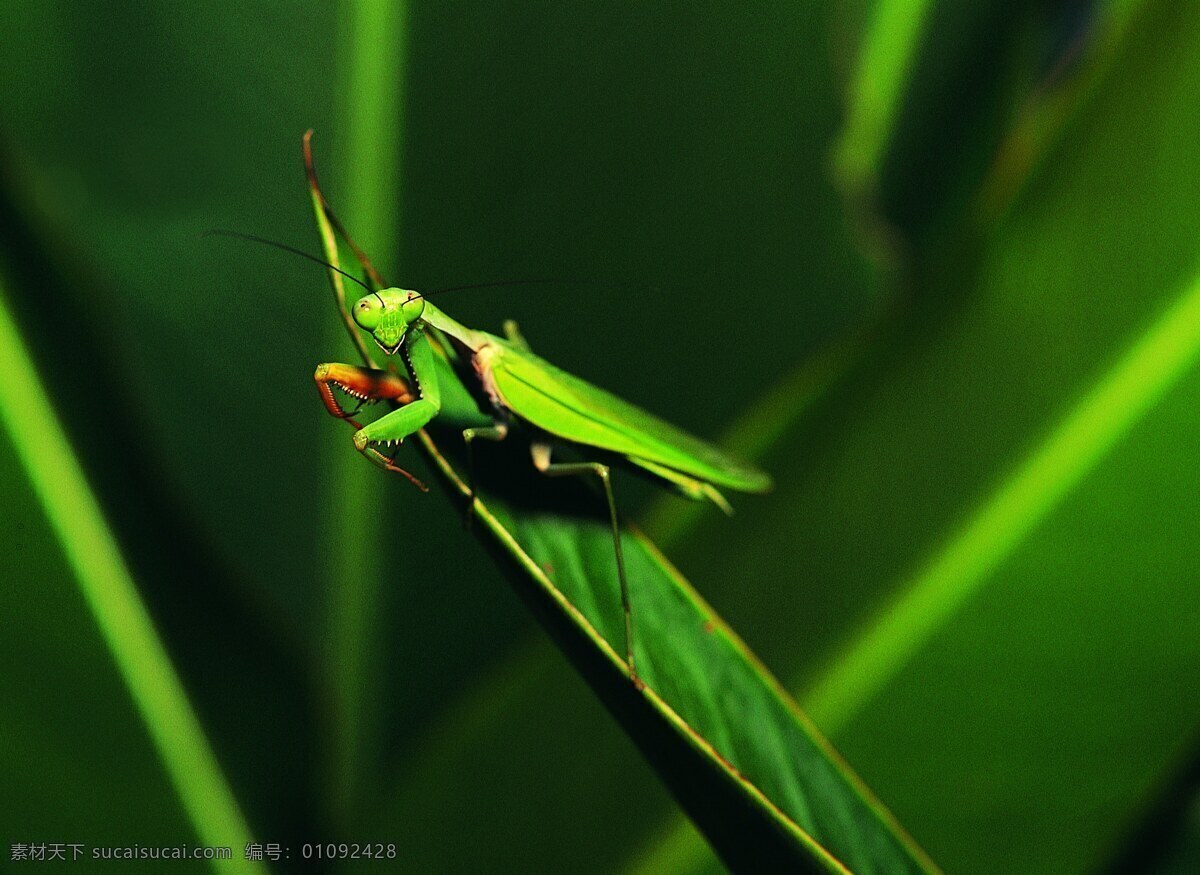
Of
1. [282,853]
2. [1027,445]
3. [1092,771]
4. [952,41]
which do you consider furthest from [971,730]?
[952,41]

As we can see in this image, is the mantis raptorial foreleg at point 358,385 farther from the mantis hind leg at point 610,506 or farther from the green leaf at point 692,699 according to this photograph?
the mantis hind leg at point 610,506

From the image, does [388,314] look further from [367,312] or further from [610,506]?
[610,506]

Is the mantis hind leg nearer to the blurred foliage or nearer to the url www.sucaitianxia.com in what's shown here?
the blurred foliage

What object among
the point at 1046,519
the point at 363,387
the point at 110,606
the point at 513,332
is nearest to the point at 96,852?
the point at 110,606

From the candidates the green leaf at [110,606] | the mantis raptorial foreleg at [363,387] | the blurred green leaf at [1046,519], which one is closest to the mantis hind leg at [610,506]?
the mantis raptorial foreleg at [363,387]

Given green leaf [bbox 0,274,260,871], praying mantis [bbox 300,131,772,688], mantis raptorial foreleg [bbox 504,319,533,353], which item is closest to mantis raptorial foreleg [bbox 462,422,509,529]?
praying mantis [bbox 300,131,772,688]
